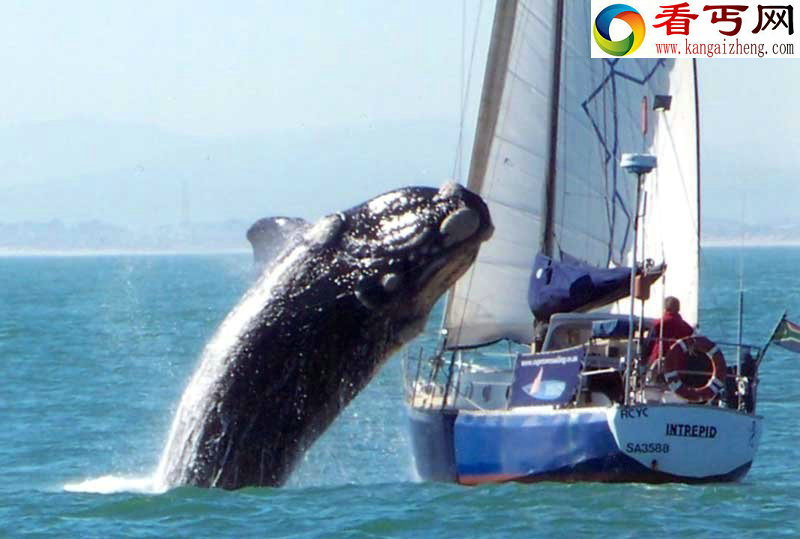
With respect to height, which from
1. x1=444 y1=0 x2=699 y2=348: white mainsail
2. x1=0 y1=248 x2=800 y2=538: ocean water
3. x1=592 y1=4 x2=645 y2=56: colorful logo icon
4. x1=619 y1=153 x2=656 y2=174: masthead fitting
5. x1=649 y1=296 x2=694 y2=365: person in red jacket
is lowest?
x1=0 y1=248 x2=800 y2=538: ocean water

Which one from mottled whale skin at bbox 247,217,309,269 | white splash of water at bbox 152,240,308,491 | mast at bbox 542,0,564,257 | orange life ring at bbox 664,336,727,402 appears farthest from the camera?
mast at bbox 542,0,564,257

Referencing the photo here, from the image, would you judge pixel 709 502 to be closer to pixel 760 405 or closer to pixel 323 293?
pixel 323 293

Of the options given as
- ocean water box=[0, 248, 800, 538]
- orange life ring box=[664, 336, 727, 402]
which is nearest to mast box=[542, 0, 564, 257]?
ocean water box=[0, 248, 800, 538]

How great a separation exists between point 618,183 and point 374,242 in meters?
12.0

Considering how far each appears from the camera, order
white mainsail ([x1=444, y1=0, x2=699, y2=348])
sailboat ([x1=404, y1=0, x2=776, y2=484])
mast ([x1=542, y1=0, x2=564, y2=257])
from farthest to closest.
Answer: white mainsail ([x1=444, y1=0, x2=699, y2=348]), mast ([x1=542, y1=0, x2=564, y2=257]), sailboat ([x1=404, y1=0, x2=776, y2=484])

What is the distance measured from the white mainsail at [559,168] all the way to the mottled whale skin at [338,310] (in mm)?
9833

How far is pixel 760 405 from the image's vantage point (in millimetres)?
30016

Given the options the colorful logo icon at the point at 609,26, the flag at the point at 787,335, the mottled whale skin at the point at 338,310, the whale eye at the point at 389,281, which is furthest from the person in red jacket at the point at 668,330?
the colorful logo icon at the point at 609,26

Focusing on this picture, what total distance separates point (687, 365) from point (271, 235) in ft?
19.2

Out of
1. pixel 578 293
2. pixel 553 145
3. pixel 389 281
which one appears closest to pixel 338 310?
pixel 389 281

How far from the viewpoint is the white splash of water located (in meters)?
15.3

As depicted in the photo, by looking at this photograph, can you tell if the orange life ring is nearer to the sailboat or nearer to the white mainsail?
the sailboat

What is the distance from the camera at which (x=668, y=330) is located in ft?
65.7

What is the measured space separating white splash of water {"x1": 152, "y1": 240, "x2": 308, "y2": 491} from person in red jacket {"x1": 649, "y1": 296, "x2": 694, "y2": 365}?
5715 mm
